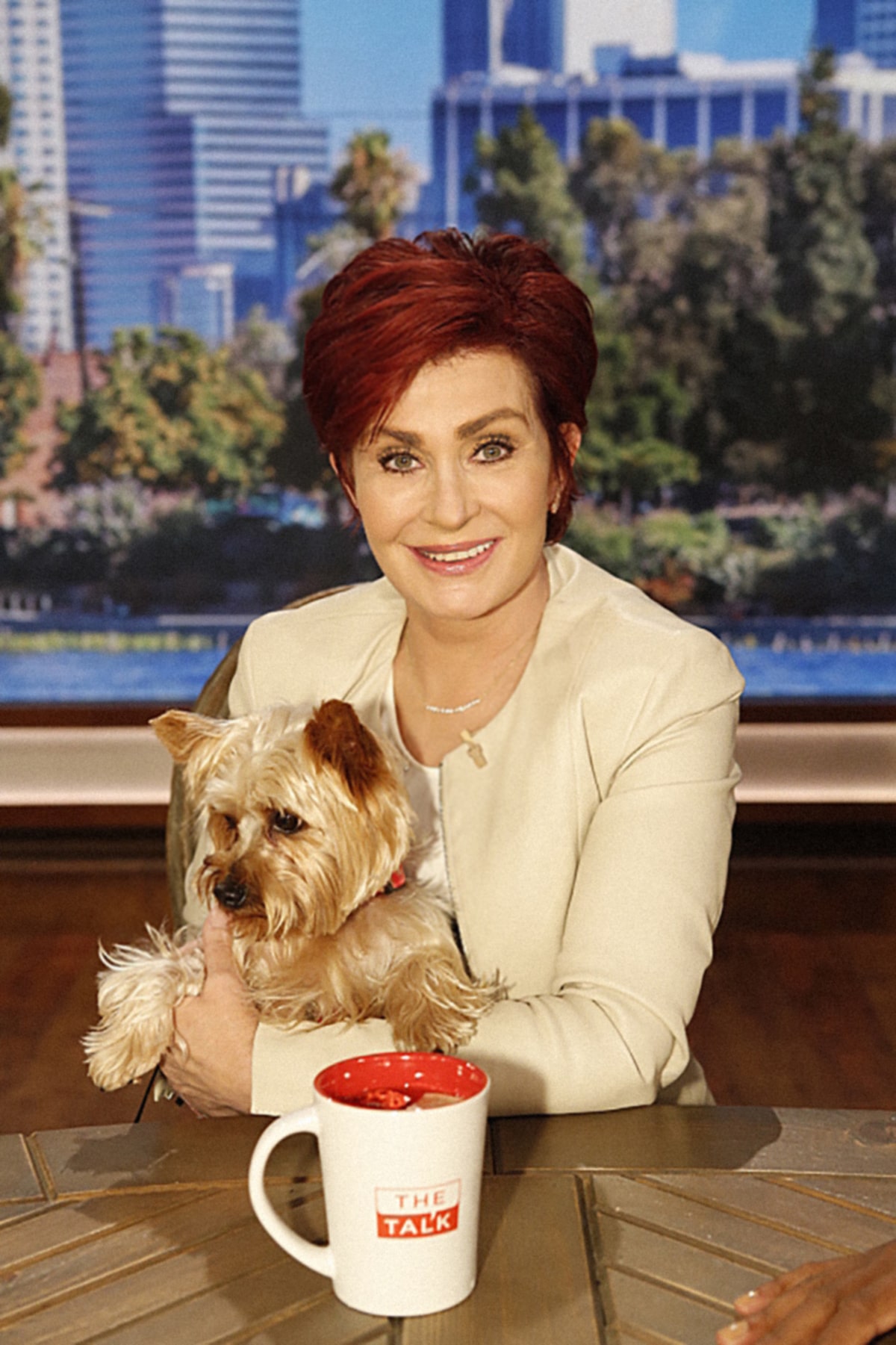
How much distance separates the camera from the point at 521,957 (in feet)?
5.63

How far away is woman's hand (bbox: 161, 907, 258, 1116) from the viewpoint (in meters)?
1.37

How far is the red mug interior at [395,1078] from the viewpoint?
0.95 m

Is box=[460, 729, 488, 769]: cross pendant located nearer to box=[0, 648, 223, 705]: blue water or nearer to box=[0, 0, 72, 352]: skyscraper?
box=[0, 648, 223, 705]: blue water

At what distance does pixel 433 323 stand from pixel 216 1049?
781 mm

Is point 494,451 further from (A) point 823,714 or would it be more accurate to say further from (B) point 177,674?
(B) point 177,674

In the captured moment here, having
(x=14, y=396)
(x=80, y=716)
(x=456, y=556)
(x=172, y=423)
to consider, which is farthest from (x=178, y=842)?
(x=14, y=396)

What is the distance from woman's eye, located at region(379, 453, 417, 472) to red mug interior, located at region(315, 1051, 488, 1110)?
86 centimetres

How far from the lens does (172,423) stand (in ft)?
20.0

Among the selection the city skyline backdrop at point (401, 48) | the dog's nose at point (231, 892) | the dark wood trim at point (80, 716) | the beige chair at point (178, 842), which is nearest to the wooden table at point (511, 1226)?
the dog's nose at point (231, 892)

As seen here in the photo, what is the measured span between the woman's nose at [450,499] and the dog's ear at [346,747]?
0.24 metres

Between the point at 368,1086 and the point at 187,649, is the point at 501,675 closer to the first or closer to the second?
the point at 368,1086

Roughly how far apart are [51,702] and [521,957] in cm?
447

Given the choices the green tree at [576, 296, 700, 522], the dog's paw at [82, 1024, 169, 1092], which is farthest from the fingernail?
the green tree at [576, 296, 700, 522]

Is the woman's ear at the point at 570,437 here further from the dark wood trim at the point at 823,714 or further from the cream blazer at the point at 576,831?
the dark wood trim at the point at 823,714
